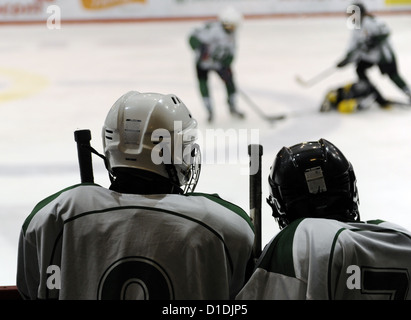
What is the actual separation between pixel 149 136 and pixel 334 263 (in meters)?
0.51

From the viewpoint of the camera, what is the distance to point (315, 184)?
1.40 meters

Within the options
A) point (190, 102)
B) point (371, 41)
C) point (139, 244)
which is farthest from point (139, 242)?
point (190, 102)

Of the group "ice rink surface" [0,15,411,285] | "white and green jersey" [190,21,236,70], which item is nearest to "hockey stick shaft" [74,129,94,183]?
"ice rink surface" [0,15,411,285]

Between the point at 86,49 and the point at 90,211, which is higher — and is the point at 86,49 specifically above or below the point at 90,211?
above

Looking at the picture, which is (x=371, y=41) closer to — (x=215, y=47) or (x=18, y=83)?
(x=215, y=47)

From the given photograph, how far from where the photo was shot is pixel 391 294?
1321 millimetres

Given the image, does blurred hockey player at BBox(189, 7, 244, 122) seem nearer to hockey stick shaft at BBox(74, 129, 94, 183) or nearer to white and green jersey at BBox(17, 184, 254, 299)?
hockey stick shaft at BBox(74, 129, 94, 183)

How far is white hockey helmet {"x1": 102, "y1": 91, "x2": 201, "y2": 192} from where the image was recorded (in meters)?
1.48

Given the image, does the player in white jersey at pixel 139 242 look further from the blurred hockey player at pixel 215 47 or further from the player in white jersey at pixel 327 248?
the blurred hockey player at pixel 215 47

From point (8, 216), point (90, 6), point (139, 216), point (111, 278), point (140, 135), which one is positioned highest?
point (90, 6)

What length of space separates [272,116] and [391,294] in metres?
4.76

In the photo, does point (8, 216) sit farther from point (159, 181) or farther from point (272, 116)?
point (272, 116)

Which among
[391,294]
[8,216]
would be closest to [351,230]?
[391,294]

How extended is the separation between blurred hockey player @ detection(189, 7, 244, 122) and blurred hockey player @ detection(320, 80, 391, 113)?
94cm
